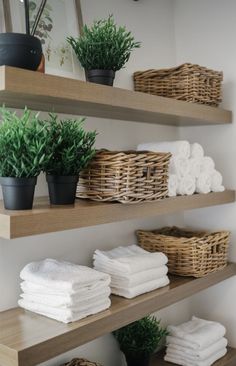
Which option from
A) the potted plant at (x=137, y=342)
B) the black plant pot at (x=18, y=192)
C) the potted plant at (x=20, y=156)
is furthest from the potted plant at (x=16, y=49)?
the potted plant at (x=137, y=342)

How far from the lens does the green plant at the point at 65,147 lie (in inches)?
43.9

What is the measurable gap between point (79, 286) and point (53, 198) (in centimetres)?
25

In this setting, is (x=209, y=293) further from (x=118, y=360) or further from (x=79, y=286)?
(x=79, y=286)

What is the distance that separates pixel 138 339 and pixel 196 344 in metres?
0.25

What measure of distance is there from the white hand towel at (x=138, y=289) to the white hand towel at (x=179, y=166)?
1.25 ft

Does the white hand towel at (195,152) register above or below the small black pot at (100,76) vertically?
below

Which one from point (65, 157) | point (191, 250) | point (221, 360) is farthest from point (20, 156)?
point (221, 360)

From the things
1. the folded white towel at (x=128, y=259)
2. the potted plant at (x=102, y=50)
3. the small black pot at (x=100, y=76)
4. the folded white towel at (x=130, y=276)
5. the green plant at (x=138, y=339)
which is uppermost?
the potted plant at (x=102, y=50)

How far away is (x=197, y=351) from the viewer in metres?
1.66

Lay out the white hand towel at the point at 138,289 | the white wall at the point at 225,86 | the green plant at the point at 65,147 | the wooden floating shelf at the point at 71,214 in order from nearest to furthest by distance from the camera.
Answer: the wooden floating shelf at the point at 71,214
the green plant at the point at 65,147
the white hand towel at the point at 138,289
the white wall at the point at 225,86

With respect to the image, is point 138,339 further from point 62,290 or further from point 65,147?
point 65,147

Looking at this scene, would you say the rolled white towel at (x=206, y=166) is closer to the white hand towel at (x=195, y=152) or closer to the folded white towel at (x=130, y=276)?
the white hand towel at (x=195, y=152)

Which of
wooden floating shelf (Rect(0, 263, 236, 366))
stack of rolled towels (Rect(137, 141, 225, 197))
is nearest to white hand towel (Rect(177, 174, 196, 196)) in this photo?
stack of rolled towels (Rect(137, 141, 225, 197))

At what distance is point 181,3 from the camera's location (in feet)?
6.48
